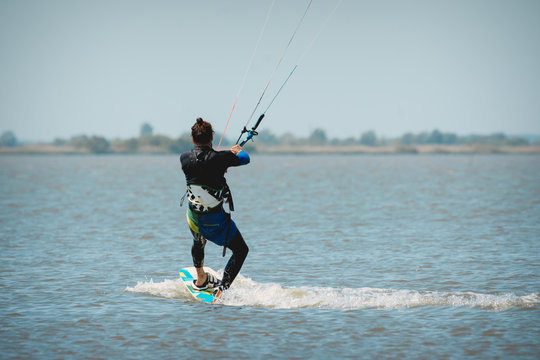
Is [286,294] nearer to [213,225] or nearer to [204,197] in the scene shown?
[213,225]

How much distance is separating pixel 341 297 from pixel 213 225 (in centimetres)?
232

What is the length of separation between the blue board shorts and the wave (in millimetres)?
1052

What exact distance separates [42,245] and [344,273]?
26.9 ft

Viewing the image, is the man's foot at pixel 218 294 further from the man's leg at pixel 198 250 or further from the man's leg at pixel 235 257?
the man's leg at pixel 198 250

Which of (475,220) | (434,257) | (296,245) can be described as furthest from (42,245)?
(475,220)

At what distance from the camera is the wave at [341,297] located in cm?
1009

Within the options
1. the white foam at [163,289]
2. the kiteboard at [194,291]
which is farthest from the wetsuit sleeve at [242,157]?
the white foam at [163,289]

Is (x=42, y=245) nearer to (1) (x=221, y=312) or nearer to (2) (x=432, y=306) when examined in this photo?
(1) (x=221, y=312)

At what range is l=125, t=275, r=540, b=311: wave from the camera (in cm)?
1009

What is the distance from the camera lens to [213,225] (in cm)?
1008

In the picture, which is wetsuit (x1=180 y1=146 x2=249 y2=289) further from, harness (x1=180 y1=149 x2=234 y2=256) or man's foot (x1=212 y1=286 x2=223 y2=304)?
man's foot (x1=212 y1=286 x2=223 y2=304)

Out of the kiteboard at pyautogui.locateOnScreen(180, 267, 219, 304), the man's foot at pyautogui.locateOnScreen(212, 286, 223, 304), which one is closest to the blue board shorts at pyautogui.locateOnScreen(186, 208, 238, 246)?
the man's foot at pyautogui.locateOnScreen(212, 286, 223, 304)

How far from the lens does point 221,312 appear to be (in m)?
9.95

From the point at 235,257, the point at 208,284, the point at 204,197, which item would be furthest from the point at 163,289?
the point at 204,197
